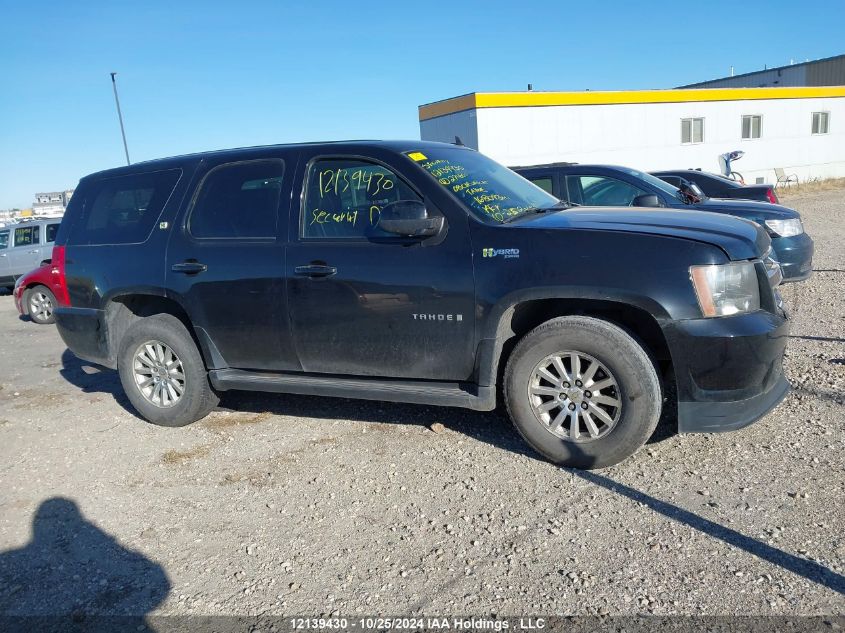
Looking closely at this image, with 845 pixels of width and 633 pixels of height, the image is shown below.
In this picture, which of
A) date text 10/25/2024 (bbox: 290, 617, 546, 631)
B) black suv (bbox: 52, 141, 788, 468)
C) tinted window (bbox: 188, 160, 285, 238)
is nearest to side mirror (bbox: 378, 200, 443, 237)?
black suv (bbox: 52, 141, 788, 468)

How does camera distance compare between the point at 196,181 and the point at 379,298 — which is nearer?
the point at 379,298

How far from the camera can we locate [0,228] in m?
15.8

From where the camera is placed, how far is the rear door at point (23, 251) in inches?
609

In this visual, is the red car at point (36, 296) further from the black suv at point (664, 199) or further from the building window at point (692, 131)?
the building window at point (692, 131)

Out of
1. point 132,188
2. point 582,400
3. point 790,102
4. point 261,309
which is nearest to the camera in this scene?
point 582,400

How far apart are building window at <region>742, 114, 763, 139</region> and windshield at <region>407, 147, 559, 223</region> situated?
28.5m

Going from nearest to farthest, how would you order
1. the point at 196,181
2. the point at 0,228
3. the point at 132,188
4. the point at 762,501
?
the point at 762,501, the point at 196,181, the point at 132,188, the point at 0,228

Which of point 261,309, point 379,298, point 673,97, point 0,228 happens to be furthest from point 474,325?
point 673,97

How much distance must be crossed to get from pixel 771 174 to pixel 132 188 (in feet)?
104

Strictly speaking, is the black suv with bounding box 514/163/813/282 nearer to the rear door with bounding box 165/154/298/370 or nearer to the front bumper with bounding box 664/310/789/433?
the front bumper with bounding box 664/310/789/433

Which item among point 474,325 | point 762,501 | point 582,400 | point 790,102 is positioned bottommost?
point 762,501

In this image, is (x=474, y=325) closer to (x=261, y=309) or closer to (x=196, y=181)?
(x=261, y=309)

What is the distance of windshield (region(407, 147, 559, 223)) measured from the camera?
168 inches

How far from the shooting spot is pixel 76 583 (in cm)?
321
